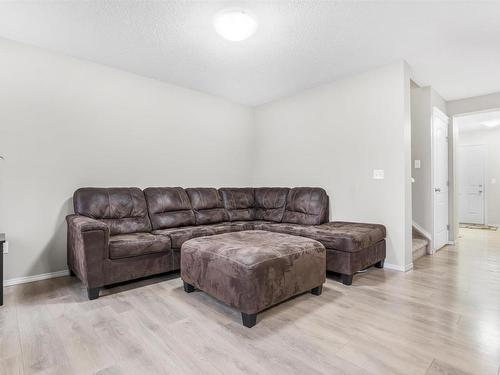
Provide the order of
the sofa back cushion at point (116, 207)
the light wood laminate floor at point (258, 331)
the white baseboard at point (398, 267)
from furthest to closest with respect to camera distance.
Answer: the white baseboard at point (398, 267)
the sofa back cushion at point (116, 207)
the light wood laminate floor at point (258, 331)

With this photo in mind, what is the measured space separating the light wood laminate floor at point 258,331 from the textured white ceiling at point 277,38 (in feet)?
8.05

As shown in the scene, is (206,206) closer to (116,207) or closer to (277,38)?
(116,207)

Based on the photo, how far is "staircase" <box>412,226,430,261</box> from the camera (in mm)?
3705

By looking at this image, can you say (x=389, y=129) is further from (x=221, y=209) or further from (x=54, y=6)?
(x=54, y=6)

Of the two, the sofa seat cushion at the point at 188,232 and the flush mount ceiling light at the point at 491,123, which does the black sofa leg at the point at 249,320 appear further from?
the flush mount ceiling light at the point at 491,123

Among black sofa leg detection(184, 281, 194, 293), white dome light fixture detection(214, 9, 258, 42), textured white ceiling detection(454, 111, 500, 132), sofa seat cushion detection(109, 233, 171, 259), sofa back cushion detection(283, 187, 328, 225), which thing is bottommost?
black sofa leg detection(184, 281, 194, 293)

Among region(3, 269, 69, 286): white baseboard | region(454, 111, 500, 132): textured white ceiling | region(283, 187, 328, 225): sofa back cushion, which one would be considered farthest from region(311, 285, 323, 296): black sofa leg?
region(454, 111, 500, 132): textured white ceiling

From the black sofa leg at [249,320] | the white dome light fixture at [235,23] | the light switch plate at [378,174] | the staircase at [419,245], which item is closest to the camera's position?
the black sofa leg at [249,320]

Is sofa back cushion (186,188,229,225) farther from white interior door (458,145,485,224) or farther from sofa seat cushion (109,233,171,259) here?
white interior door (458,145,485,224)

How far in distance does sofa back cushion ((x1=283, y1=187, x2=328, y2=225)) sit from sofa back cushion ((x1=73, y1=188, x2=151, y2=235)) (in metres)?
1.98

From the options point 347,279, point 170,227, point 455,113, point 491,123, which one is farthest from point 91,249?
point 491,123

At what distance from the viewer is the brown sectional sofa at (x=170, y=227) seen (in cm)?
249

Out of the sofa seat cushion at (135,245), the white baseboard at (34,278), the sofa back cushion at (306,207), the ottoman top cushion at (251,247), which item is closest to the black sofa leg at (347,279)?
the ottoman top cushion at (251,247)

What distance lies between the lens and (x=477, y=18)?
7.88 ft
